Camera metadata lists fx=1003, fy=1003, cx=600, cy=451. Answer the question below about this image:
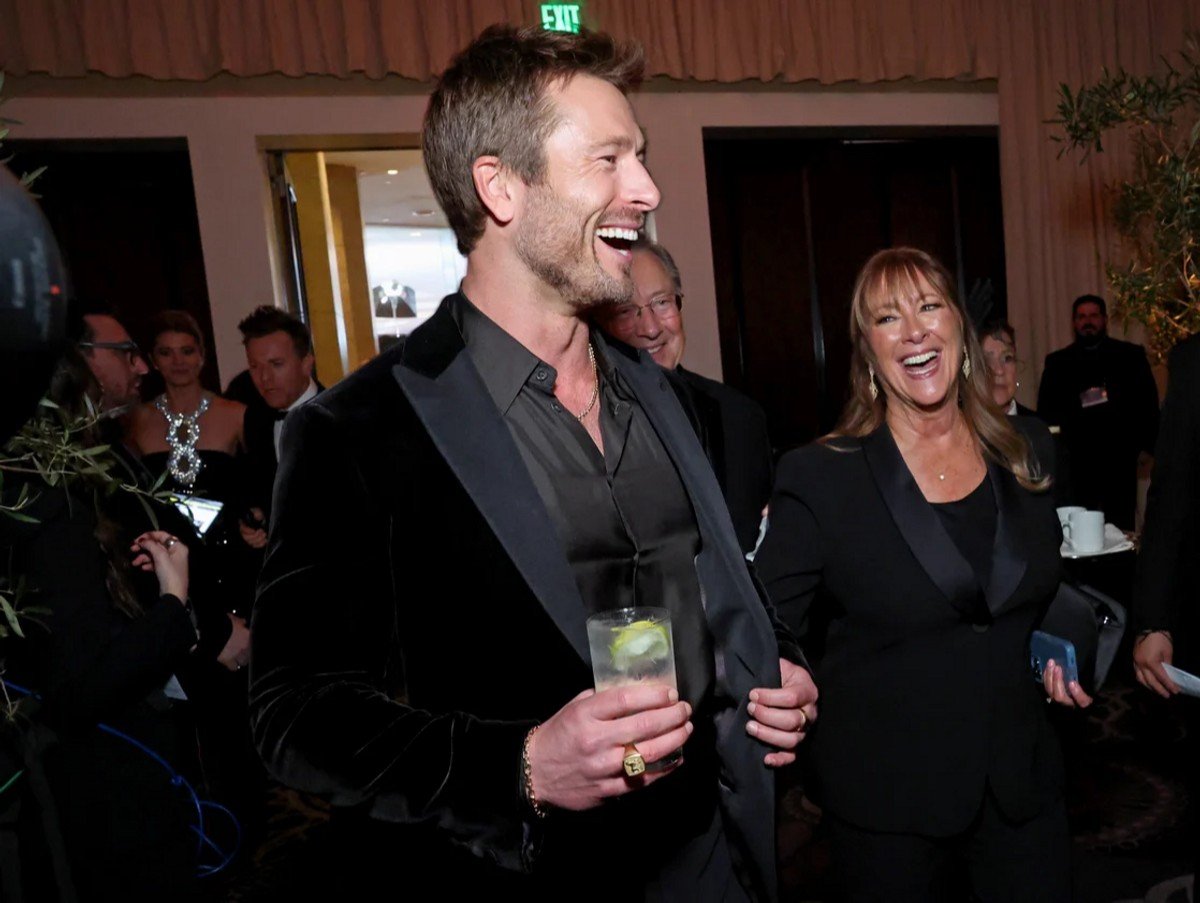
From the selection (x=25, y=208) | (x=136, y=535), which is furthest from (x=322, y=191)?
(x=25, y=208)

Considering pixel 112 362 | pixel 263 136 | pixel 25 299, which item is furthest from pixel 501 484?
pixel 263 136

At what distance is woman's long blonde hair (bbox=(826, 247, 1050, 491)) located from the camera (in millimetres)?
2123

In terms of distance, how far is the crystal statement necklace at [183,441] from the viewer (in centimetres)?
348

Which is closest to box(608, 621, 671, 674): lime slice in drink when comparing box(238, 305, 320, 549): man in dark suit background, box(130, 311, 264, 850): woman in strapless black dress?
box(130, 311, 264, 850): woman in strapless black dress

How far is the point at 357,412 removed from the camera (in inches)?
49.1

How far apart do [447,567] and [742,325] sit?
244 inches

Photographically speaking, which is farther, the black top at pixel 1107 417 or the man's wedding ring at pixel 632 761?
the black top at pixel 1107 417

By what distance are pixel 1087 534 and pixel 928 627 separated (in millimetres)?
1576

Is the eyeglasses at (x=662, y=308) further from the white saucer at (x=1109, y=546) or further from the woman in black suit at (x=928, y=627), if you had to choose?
the white saucer at (x=1109, y=546)

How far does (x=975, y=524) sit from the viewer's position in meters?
2.03

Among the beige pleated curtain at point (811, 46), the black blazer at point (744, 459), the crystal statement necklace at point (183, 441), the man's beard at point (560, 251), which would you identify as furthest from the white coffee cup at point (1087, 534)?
the beige pleated curtain at point (811, 46)

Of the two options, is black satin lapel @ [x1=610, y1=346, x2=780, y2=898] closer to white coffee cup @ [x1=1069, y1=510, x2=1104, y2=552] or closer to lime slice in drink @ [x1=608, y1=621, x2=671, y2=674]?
lime slice in drink @ [x1=608, y1=621, x2=671, y2=674]

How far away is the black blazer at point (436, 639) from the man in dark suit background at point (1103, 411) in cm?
580

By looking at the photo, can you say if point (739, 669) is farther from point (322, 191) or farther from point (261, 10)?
point (322, 191)
